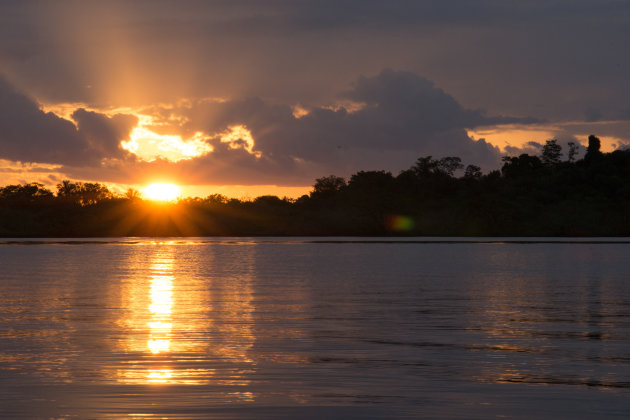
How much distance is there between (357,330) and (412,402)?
9228 millimetres

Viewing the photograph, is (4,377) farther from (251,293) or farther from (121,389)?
(251,293)

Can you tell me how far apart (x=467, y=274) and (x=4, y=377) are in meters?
39.4

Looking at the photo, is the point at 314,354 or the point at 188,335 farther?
the point at 188,335

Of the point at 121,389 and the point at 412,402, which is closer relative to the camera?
the point at 412,402

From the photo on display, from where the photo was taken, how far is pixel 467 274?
5141cm

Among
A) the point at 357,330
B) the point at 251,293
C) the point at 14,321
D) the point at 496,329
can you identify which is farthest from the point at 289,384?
the point at 251,293

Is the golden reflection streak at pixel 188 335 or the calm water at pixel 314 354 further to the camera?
the golden reflection streak at pixel 188 335

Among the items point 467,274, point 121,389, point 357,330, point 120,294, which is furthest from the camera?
point 467,274

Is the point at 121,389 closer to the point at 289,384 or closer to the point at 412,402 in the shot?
the point at 289,384

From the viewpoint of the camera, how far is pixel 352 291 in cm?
3650

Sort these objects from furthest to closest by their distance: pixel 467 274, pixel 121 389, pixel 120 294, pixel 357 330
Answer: pixel 467 274
pixel 120 294
pixel 357 330
pixel 121 389

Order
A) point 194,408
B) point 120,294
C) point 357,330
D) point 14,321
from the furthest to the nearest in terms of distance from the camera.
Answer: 1. point 120,294
2. point 14,321
3. point 357,330
4. point 194,408

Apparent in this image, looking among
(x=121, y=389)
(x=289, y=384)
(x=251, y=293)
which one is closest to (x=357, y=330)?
(x=289, y=384)

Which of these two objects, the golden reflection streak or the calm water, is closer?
the calm water
